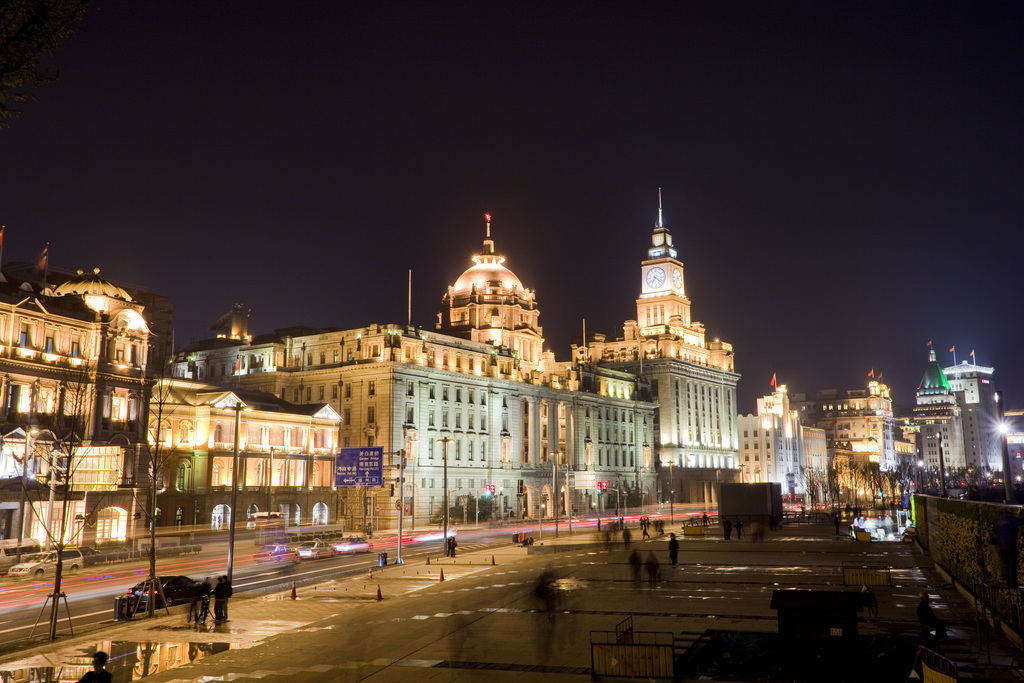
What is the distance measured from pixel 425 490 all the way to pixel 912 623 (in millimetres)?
71943

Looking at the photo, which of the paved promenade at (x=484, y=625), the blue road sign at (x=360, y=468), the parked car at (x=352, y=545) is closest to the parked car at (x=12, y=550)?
the blue road sign at (x=360, y=468)

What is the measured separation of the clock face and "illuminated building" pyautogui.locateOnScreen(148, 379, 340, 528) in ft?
327

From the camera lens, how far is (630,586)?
3850 cm

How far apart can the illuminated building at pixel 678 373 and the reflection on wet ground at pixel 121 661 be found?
12794cm

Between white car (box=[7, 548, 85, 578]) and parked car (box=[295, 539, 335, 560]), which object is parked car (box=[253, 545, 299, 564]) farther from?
white car (box=[7, 548, 85, 578])

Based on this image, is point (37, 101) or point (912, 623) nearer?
point (37, 101)

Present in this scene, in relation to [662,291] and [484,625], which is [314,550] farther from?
[662,291]

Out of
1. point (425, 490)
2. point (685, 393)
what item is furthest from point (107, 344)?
point (685, 393)

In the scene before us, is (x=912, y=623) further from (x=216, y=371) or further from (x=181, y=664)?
(x=216, y=371)

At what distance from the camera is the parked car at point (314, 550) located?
55.9 metres

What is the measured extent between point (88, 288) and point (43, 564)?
2742 centimetres

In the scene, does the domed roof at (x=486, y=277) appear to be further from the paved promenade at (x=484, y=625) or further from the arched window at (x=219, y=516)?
the paved promenade at (x=484, y=625)

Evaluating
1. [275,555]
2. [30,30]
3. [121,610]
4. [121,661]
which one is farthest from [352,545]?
[30,30]

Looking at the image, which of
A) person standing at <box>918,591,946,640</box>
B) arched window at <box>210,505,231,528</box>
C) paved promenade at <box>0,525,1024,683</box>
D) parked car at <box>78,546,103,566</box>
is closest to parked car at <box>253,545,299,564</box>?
parked car at <box>78,546,103,566</box>
